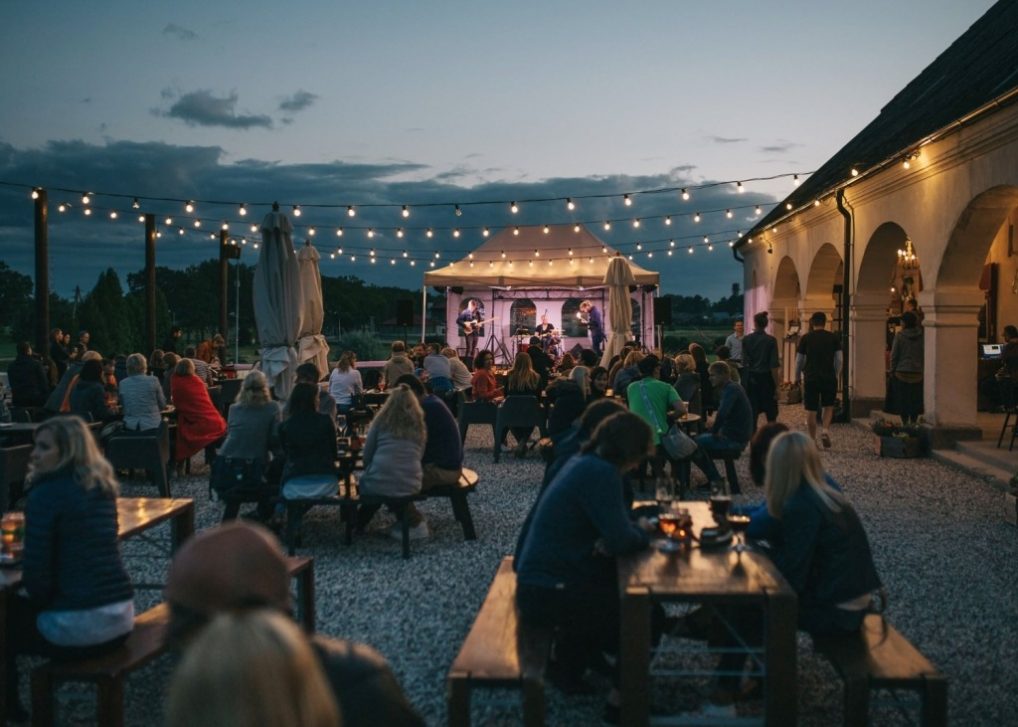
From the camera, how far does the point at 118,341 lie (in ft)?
110

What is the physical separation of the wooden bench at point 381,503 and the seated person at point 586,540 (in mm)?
2956

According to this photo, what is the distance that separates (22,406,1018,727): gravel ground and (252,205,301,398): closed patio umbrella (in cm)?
146

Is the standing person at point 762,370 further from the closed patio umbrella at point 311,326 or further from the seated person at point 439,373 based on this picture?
the closed patio umbrella at point 311,326

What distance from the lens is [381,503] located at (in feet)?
24.1

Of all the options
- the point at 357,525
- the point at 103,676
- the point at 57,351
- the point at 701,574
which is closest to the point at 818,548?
the point at 701,574

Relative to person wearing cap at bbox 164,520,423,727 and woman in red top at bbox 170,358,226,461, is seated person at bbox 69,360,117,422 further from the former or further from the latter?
person wearing cap at bbox 164,520,423,727

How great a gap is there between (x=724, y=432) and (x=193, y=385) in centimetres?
549

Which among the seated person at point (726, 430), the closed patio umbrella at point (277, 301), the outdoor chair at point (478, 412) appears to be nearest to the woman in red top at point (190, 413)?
the closed patio umbrella at point (277, 301)

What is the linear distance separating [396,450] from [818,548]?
12.2 ft

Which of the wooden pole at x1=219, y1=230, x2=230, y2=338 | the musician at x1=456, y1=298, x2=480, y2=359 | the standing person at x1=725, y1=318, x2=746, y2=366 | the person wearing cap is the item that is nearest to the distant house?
the standing person at x1=725, y1=318, x2=746, y2=366

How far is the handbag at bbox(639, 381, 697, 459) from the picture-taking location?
9.00 m

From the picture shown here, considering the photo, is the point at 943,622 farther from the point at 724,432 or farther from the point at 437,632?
the point at 724,432

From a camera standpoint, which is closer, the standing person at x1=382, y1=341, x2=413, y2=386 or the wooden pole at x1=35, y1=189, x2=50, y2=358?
the standing person at x1=382, y1=341, x2=413, y2=386

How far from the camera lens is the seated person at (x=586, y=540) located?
420cm
